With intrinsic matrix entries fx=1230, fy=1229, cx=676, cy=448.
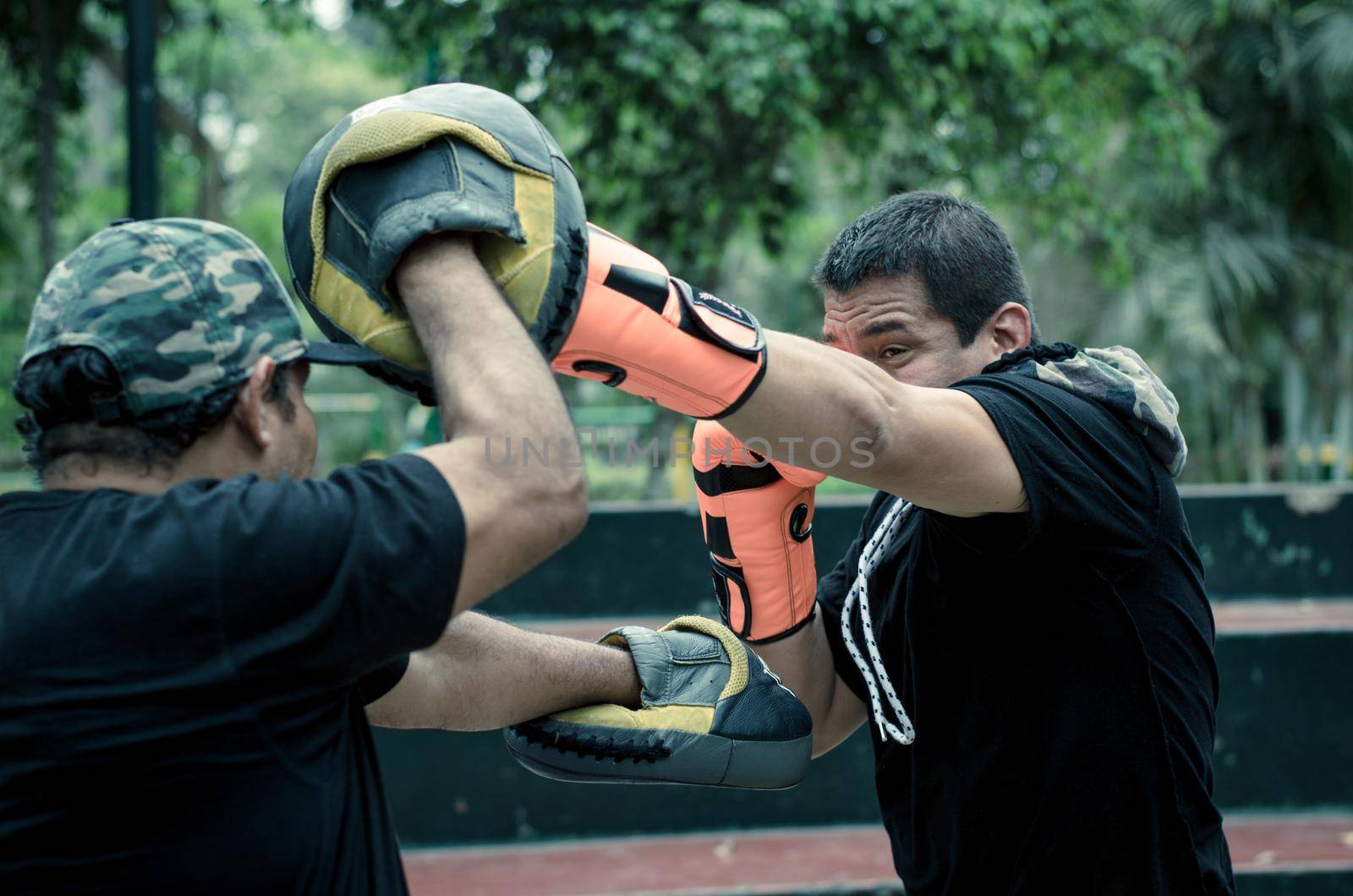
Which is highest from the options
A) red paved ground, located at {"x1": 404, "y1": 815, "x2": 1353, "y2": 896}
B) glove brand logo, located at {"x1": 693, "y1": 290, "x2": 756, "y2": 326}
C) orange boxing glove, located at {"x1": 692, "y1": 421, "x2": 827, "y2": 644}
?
glove brand logo, located at {"x1": 693, "y1": 290, "x2": 756, "y2": 326}

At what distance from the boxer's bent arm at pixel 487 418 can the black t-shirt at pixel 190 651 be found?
0.13ft

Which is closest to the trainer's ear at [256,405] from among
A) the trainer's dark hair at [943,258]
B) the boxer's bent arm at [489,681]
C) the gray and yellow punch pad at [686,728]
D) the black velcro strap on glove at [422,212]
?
the black velcro strap on glove at [422,212]

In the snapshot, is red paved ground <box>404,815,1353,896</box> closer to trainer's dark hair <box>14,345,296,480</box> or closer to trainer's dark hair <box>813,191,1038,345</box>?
A: trainer's dark hair <box>813,191,1038,345</box>

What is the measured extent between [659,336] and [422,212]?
33 cm

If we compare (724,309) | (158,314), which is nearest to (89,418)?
(158,314)

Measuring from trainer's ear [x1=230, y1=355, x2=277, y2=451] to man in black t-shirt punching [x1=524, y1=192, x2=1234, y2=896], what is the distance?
38cm

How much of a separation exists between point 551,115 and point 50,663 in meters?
6.93

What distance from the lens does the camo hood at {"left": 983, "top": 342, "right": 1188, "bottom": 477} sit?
184 cm

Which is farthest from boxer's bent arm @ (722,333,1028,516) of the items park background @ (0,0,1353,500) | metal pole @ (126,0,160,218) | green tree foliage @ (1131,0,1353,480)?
green tree foliage @ (1131,0,1353,480)

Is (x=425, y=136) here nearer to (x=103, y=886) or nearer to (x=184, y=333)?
(x=184, y=333)

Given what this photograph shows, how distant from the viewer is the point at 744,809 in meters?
4.71

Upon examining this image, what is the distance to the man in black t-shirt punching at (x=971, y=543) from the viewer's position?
161 cm

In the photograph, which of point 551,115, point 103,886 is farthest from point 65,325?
point 551,115

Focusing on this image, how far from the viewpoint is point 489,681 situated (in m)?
1.81
